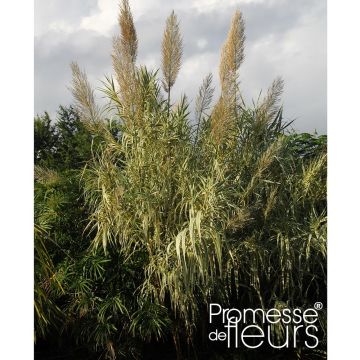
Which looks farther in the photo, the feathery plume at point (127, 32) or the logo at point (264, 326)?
the logo at point (264, 326)

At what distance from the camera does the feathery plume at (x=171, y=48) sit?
10.5 ft

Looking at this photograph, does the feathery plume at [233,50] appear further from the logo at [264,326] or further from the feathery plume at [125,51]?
the logo at [264,326]

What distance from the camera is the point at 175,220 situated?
3.29 meters

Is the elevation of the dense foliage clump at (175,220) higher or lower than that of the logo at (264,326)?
higher

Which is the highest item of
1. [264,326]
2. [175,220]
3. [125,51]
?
[125,51]

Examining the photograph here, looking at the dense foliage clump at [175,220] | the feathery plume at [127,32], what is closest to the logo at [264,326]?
the dense foliage clump at [175,220]

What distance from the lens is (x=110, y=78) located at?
11.3ft

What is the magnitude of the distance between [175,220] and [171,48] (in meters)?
0.89

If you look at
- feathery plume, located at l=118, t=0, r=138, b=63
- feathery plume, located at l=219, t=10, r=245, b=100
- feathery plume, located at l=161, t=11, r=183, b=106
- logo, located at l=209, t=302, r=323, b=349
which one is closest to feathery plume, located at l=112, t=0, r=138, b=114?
feathery plume, located at l=118, t=0, r=138, b=63

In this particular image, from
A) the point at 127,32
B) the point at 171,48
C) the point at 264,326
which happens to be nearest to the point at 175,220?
the point at 264,326

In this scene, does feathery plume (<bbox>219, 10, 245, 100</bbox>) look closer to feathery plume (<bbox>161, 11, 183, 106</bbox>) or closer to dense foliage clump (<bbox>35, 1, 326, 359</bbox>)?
dense foliage clump (<bbox>35, 1, 326, 359</bbox>)

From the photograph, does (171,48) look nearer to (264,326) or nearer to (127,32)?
(127,32)
